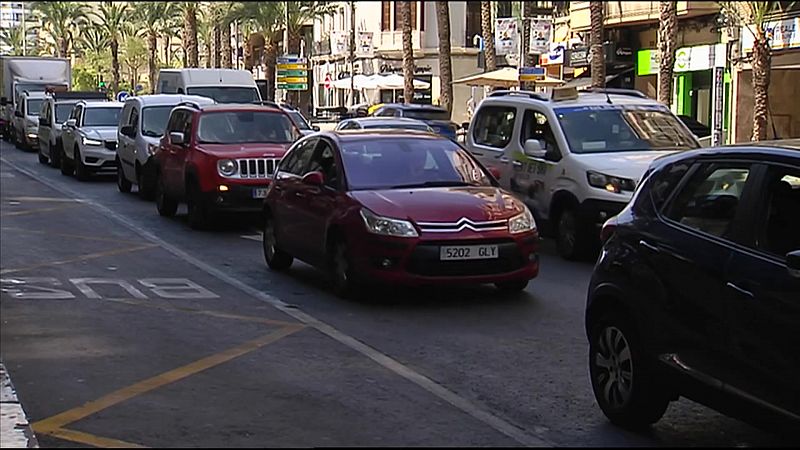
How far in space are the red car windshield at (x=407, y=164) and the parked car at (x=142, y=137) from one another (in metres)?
9.11

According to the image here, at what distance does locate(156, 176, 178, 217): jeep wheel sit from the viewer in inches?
691

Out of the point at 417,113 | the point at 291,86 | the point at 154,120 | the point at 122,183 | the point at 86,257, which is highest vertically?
the point at 291,86

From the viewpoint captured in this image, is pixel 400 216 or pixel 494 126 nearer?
pixel 400 216

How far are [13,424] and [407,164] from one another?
548 cm

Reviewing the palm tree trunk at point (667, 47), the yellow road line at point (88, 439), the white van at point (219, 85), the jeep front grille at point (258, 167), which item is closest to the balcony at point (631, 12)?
the palm tree trunk at point (667, 47)

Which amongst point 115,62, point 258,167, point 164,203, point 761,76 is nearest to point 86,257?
point 258,167

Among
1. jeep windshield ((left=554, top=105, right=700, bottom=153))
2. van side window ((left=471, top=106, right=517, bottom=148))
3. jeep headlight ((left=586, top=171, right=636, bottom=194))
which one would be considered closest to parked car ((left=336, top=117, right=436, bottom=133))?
van side window ((left=471, top=106, right=517, bottom=148))

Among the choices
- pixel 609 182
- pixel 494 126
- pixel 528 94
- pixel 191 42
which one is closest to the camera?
pixel 609 182

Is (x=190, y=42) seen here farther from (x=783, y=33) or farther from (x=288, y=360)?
(x=288, y=360)

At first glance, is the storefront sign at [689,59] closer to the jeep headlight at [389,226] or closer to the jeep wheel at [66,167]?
the jeep wheel at [66,167]

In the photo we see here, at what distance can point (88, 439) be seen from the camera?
6027mm

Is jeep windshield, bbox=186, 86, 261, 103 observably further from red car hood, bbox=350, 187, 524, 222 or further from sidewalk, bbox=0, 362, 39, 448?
sidewalk, bbox=0, 362, 39, 448

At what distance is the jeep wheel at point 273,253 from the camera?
12.2 meters

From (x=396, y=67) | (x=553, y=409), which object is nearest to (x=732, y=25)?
(x=553, y=409)
